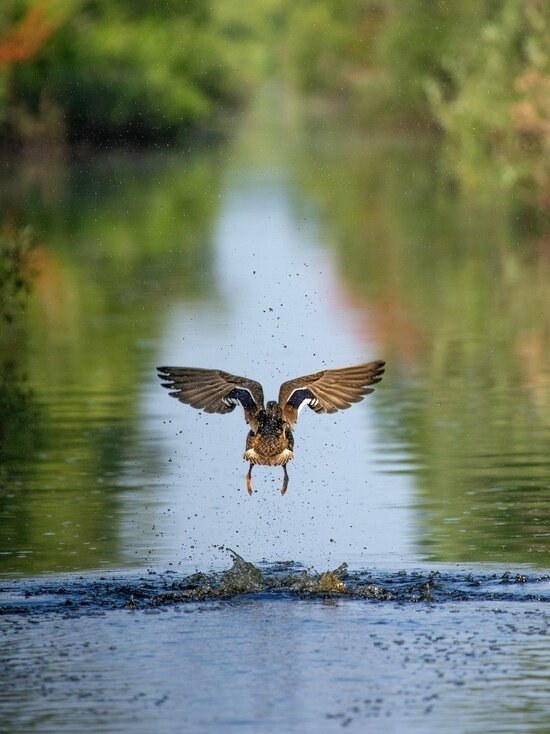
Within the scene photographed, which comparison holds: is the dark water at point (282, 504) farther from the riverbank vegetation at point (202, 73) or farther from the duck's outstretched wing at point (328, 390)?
the riverbank vegetation at point (202, 73)

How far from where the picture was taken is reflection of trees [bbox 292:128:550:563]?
39.4 feet

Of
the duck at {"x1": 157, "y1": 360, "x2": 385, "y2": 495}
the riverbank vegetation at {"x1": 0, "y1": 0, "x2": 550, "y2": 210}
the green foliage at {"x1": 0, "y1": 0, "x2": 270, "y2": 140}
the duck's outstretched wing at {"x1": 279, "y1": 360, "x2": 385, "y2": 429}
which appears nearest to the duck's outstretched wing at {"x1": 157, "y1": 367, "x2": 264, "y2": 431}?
the duck at {"x1": 157, "y1": 360, "x2": 385, "y2": 495}

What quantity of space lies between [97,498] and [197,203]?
99.2 feet

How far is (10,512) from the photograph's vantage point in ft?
40.0

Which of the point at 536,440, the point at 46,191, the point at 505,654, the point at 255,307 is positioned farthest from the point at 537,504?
the point at 46,191

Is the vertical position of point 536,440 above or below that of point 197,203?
below

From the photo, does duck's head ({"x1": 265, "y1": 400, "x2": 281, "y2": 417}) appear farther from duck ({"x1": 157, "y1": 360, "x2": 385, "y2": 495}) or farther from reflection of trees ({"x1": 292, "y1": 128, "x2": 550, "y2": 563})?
reflection of trees ({"x1": 292, "y1": 128, "x2": 550, "y2": 563})

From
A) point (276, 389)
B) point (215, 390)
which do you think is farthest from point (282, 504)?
point (276, 389)

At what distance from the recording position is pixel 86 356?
1927 centimetres

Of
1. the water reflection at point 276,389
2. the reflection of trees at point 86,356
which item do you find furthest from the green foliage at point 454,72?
the reflection of trees at point 86,356

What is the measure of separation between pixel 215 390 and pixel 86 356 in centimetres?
862

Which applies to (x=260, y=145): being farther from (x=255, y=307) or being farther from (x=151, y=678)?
(x=151, y=678)

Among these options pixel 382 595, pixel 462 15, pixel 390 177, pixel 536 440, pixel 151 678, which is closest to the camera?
pixel 151 678

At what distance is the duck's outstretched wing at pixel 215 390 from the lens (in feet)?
35.0
